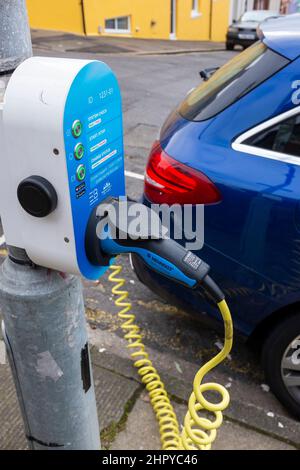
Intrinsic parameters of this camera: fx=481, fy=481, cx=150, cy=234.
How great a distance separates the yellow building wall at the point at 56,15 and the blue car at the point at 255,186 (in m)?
14.9

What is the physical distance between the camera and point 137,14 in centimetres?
1798

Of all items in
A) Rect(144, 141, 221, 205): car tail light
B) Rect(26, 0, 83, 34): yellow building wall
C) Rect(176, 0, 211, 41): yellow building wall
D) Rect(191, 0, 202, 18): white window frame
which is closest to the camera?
Rect(144, 141, 221, 205): car tail light

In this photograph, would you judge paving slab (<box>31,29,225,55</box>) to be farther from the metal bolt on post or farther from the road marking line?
the metal bolt on post

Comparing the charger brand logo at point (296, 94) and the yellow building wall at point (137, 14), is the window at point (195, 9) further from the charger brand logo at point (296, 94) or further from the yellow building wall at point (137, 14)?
the charger brand logo at point (296, 94)

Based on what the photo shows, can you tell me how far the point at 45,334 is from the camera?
1.33m

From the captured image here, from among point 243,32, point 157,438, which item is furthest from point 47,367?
point 243,32

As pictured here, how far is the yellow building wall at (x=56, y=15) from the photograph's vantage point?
51.8 ft

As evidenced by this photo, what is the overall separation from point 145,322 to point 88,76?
2.24 m

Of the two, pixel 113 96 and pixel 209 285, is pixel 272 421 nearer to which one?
pixel 209 285

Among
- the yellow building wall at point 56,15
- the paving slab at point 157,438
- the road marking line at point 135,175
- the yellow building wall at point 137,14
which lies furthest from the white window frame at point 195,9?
the paving slab at point 157,438

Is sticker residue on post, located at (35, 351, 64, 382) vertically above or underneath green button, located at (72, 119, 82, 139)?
underneath

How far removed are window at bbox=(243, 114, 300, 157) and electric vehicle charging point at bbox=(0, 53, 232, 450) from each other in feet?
3.77

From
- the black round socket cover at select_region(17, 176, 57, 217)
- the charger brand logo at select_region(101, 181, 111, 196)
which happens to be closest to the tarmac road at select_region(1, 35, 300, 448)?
the charger brand logo at select_region(101, 181, 111, 196)

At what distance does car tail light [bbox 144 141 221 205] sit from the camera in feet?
7.52
